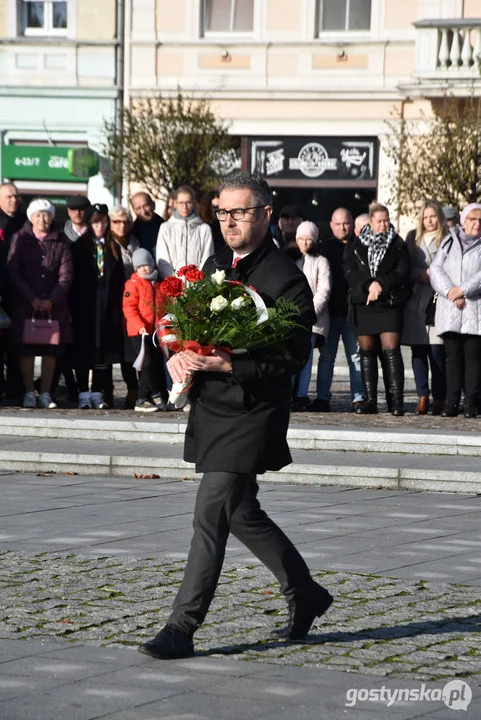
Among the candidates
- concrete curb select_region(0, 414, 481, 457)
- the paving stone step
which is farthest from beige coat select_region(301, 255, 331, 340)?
the paving stone step

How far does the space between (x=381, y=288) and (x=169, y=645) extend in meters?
8.75

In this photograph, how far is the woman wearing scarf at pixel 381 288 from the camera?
14422 millimetres

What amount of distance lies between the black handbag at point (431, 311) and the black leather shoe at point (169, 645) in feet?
29.7

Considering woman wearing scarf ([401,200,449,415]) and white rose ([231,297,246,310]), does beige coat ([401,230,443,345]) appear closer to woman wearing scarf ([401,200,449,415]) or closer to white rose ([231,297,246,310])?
woman wearing scarf ([401,200,449,415])

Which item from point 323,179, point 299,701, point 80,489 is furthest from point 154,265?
point 323,179

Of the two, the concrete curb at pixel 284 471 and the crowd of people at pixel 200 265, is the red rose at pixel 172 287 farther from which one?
the crowd of people at pixel 200 265

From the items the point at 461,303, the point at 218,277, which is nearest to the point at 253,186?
the point at 218,277

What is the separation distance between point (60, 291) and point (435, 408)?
3858 mm

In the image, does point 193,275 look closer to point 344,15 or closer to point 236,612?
point 236,612

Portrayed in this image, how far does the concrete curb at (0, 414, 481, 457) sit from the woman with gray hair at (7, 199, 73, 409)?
1.40 m

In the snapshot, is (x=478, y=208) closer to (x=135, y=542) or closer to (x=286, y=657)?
(x=135, y=542)

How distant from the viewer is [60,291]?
14.8 metres

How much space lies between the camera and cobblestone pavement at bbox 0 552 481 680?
6.09 m

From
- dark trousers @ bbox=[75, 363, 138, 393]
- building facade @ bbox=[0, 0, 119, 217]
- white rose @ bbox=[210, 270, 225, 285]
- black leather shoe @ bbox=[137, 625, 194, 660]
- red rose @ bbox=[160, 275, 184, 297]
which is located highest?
building facade @ bbox=[0, 0, 119, 217]
